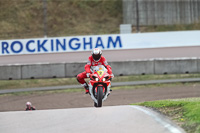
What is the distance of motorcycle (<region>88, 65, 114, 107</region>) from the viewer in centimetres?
993

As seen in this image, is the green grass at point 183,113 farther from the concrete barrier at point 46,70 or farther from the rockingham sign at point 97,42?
the rockingham sign at point 97,42

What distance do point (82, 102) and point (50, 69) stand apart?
699 cm

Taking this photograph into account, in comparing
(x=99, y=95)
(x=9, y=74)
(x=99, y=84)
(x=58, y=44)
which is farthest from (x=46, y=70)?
(x=99, y=95)

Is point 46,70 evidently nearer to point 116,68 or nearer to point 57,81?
point 57,81

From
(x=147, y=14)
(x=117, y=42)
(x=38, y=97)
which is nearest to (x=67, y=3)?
(x=147, y=14)

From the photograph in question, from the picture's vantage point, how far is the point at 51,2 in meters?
41.6

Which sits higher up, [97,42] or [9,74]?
[97,42]

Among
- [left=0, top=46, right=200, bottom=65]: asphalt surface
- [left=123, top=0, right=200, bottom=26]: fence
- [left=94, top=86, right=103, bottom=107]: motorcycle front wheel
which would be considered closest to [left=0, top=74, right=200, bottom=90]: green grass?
[left=0, top=46, right=200, bottom=65]: asphalt surface

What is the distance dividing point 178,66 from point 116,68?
12.3ft

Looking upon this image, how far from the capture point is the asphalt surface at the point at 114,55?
24.3 m

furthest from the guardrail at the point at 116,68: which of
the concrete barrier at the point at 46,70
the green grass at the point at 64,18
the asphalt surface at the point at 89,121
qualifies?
the asphalt surface at the point at 89,121

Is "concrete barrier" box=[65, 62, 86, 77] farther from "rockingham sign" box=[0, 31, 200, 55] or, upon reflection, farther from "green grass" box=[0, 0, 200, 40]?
"green grass" box=[0, 0, 200, 40]

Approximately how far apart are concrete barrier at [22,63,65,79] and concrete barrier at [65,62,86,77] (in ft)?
0.77

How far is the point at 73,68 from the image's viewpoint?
23.0m
